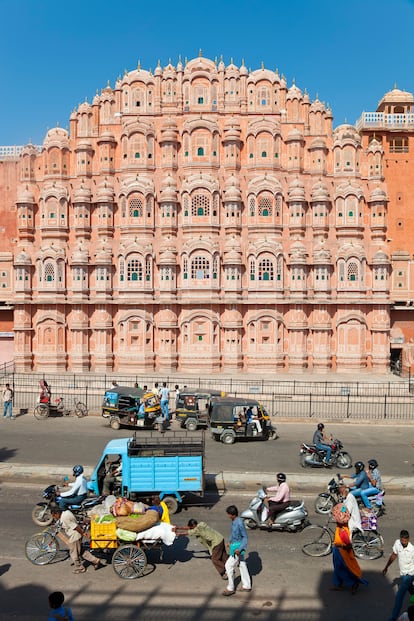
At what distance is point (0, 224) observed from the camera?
48.0m

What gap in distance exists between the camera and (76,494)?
14.1 m

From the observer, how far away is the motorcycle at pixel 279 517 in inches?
555

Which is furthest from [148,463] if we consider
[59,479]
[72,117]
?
[72,117]

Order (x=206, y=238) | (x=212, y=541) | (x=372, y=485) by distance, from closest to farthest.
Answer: (x=212, y=541)
(x=372, y=485)
(x=206, y=238)

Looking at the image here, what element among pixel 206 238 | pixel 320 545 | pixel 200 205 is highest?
pixel 200 205

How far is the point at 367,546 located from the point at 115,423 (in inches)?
636

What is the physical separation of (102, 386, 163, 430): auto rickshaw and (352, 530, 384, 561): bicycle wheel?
14.3 meters

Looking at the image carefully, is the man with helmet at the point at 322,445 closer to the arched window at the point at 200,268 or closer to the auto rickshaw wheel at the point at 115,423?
the auto rickshaw wheel at the point at 115,423

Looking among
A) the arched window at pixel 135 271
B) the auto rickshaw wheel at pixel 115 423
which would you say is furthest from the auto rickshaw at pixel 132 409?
the arched window at pixel 135 271

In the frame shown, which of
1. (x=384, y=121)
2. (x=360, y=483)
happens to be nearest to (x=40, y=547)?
(x=360, y=483)

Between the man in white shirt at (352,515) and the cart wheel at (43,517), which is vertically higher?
the man in white shirt at (352,515)

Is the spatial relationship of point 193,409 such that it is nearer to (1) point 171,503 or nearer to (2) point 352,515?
(1) point 171,503

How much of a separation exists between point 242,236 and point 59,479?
27803 millimetres

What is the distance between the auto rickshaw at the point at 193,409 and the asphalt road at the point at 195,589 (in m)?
13.0
